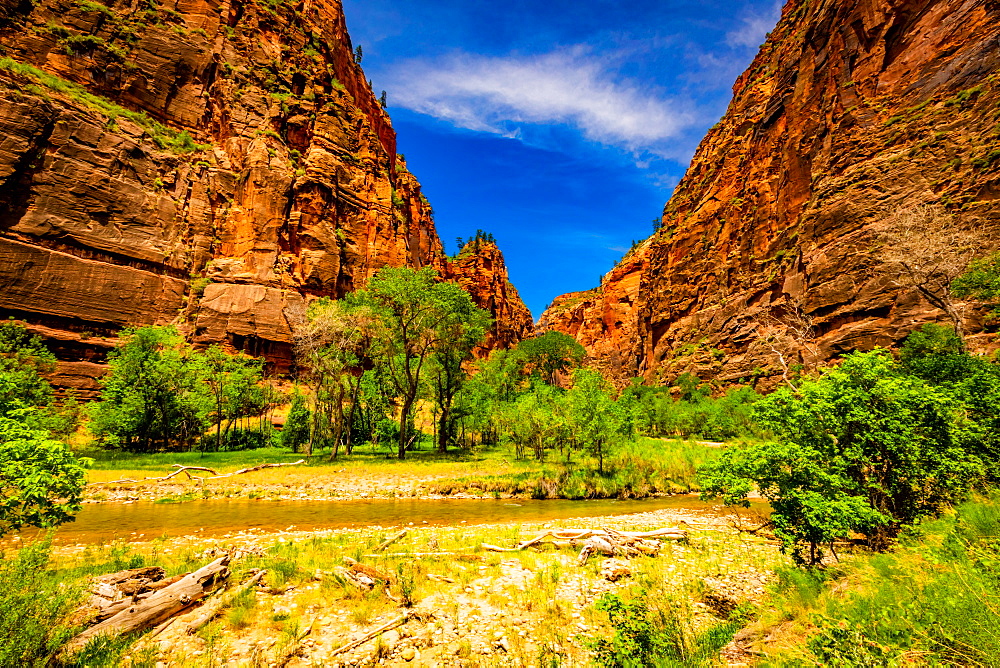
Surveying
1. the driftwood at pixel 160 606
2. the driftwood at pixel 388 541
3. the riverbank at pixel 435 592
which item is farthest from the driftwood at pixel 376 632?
the driftwood at pixel 388 541

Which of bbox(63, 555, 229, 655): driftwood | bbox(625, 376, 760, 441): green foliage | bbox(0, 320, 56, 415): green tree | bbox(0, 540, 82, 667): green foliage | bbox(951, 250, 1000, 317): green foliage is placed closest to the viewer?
bbox(0, 540, 82, 667): green foliage

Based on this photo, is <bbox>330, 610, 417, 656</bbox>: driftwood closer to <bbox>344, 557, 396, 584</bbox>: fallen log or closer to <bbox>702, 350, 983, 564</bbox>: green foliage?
<bbox>344, 557, 396, 584</bbox>: fallen log

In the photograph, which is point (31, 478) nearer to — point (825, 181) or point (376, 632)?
point (376, 632)

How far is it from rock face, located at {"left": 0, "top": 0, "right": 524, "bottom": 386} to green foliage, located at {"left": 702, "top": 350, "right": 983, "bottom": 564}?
64035 mm

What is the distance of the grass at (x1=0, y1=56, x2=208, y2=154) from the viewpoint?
1886 inches

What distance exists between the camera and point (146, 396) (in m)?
37.3

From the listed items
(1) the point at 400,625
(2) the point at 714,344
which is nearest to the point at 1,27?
(1) the point at 400,625

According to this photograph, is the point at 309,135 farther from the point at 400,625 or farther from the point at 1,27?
the point at 400,625

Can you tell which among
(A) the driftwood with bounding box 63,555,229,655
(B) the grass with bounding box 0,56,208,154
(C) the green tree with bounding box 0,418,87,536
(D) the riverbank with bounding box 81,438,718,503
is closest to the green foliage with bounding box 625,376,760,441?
(D) the riverbank with bounding box 81,438,718,503

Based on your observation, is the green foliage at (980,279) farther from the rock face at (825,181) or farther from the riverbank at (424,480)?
the riverbank at (424,480)

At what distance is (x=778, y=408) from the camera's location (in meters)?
8.48

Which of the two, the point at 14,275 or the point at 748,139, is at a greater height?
the point at 748,139

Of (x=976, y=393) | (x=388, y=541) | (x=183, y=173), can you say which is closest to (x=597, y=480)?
(x=388, y=541)

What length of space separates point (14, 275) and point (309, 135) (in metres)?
48.2
